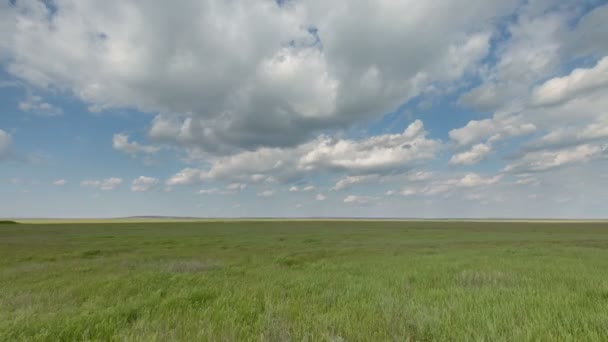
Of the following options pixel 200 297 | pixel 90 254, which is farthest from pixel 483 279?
pixel 90 254

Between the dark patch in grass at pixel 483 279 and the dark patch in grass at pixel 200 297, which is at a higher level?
the dark patch in grass at pixel 200 297

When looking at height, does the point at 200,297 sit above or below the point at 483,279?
above

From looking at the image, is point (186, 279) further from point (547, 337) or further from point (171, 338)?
point (547, 337)

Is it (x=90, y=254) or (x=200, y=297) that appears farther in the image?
(x=90, y=254)

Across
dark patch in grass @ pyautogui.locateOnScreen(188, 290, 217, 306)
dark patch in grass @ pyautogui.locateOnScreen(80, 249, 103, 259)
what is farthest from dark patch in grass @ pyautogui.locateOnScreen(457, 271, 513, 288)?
dark patch in grass @ pyautogui.locateOnScreen(80, 249, 103, 259)

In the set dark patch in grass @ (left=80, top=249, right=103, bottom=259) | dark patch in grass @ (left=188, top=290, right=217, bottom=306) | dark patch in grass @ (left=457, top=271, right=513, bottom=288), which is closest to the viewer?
dark patch in grass @ (left=188, top=290, right=217, bottom=306)

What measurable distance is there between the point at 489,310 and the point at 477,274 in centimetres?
521

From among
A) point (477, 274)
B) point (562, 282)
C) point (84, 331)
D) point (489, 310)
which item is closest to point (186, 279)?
point (84, 331)

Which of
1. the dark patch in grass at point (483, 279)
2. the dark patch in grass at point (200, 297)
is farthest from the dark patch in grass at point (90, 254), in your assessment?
the dark patch in grass at point (483, 279)

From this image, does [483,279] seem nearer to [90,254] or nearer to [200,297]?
[200,297]

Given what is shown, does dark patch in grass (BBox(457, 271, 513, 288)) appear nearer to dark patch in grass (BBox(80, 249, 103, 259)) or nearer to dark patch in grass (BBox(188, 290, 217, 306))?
dark patch in grass (BBox(188, 290, 217, 306))

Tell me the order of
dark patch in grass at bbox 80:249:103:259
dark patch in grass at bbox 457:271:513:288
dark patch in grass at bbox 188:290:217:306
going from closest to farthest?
1. dark patch in grass at bbox 188:290:217:306
2. dark patch in grass at bbox 457:271:513:288
3. dark patch in grass at bbox 80:249:103:259

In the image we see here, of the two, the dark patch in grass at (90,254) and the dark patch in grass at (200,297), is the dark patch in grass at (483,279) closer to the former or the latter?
the dark patch in grass at (200,297)

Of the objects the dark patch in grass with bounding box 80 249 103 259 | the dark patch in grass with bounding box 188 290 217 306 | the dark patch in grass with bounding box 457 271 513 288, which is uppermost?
the dark patch in grass with bounding box 188 290 217 306
